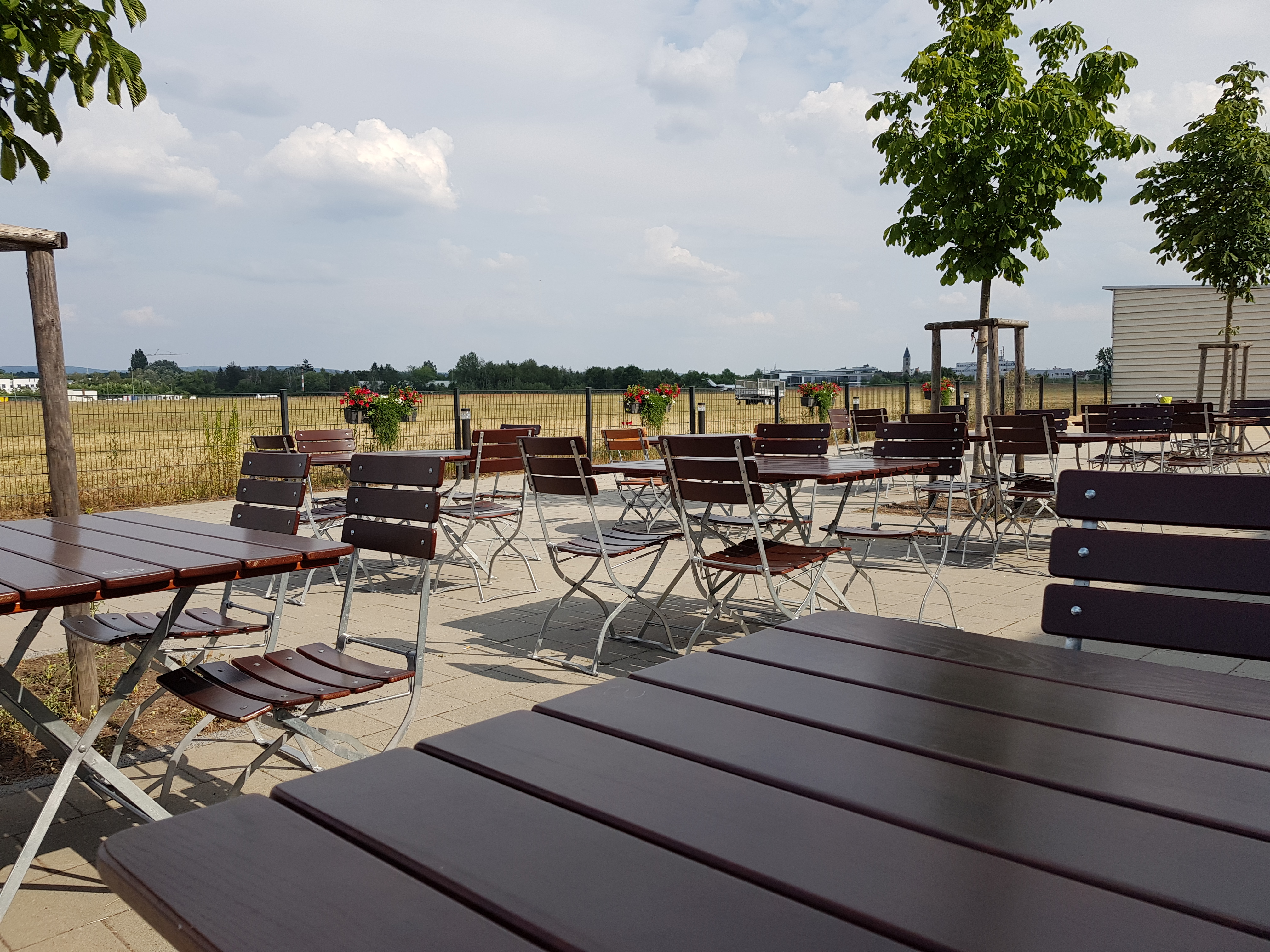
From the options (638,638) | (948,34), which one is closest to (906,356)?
(948,34)

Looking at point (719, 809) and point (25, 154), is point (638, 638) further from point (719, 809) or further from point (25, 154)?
point (719, 809)

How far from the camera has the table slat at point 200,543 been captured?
2.36m

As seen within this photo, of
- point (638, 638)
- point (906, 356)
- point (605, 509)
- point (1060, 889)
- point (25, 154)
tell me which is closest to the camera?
point (1060, 889)

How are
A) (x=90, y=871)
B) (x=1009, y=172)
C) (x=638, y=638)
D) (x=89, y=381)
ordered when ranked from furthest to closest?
(x=89, y=381) → (x=1009, y=172) → (x=638, y=638) → (x=90, y=871)

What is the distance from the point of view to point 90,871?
2.45m

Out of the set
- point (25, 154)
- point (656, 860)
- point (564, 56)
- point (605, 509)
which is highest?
point (564, 56)

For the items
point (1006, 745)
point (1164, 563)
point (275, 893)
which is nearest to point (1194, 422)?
point (1164, 563)

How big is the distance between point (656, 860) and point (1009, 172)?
29.9 ft

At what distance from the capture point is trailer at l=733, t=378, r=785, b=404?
2458 cm

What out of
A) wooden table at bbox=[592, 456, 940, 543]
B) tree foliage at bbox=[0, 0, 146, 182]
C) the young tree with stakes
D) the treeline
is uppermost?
the young tree with stakes

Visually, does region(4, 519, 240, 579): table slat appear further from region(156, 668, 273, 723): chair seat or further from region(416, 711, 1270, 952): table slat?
region(416, 711, 1270, 952): table slat

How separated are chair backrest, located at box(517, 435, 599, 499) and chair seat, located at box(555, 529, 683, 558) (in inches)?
9.3

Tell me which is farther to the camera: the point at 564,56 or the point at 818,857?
the point at 564,56

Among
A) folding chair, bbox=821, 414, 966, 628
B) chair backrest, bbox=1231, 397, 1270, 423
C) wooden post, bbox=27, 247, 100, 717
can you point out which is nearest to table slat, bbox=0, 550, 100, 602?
wooden post, bbox=27, 247, 100, 717
